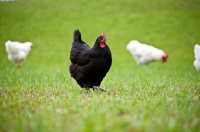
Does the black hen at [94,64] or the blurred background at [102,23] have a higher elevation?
the blurred background at [102,23]

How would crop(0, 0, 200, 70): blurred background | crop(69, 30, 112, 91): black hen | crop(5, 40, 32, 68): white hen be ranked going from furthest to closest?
1. crop(0, 0, 200, 70): blurred background
2. crop(5, 40, 32, 68): white hen
3. crop(69, 30, 112, 91): black hen

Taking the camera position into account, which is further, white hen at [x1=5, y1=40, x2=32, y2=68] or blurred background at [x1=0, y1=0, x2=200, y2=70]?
blurred background at [x1=0, y1=0, x2=200, y2=70]

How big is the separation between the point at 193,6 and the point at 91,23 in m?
11.4

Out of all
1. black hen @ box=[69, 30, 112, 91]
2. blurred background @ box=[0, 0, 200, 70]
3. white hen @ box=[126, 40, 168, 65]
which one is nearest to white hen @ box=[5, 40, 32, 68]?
white hen @ box=[126, 40, 168, 65]

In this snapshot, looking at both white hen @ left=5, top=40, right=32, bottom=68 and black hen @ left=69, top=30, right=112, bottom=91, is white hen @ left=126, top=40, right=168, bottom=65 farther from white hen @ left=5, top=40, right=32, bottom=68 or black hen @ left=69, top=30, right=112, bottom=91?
black hen @ left=69, top=30, right=112, bottom=91

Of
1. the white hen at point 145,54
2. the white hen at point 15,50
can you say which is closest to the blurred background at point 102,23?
the white hen at point 145,54

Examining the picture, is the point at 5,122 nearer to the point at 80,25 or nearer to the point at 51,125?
the point at 51,125

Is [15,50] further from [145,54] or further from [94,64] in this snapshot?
[94,64]

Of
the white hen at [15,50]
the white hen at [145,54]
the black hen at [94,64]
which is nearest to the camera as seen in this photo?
the black hen at [94,64]

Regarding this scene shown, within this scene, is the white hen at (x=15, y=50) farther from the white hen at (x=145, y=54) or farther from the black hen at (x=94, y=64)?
the black hen at (x=94, y=64)

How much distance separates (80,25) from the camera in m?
30.2

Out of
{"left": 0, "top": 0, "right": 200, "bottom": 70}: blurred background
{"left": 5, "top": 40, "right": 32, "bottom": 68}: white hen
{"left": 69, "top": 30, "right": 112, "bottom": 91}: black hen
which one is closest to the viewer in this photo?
{"left": 69, "top": 30, "right": 112, "bottom": 91}: black hen

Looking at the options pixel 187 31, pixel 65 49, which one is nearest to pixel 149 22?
pixel 187 31

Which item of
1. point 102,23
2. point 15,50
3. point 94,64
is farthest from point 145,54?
point 102,23
